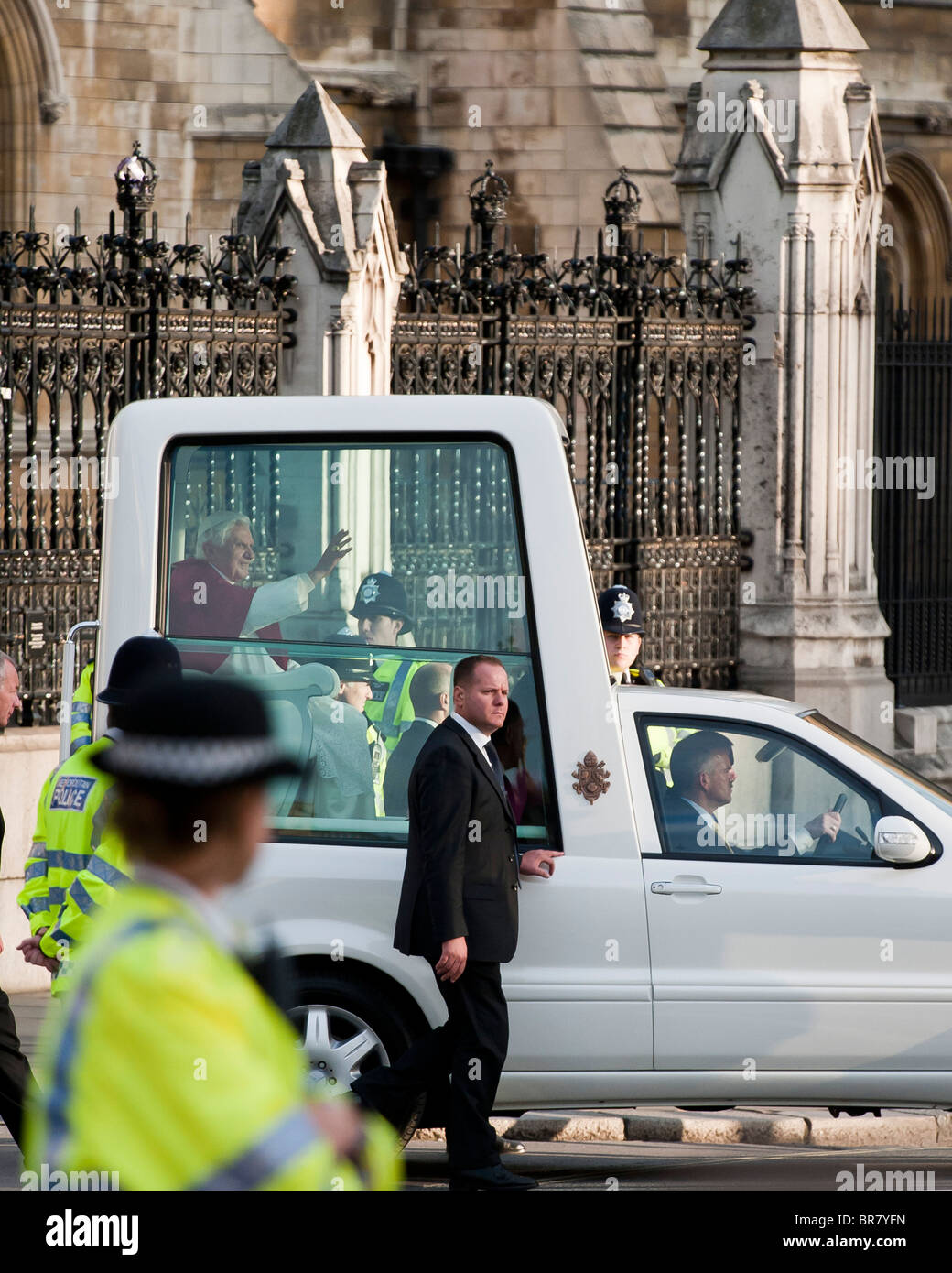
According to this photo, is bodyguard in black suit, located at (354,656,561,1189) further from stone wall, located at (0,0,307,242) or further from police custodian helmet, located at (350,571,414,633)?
stone wall, located at (0,0,307,242)

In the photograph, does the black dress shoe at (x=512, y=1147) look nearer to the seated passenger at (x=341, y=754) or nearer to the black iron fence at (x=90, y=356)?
the seated passenger at (x=341, y=754)

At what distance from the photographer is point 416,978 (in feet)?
20.5

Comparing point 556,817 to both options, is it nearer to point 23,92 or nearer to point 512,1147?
point 512,1147

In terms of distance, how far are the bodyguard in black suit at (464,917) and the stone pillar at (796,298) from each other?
7.04m

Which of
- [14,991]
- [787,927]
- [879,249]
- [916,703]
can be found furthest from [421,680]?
[879,249]

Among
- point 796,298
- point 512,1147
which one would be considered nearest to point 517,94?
point 796,298

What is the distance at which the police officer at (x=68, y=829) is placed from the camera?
5539 millimetres

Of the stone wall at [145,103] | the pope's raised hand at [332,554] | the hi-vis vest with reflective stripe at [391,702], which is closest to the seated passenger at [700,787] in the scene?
the hi-vis vest with reflective stripe at [391,702]

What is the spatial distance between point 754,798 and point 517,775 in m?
0.72

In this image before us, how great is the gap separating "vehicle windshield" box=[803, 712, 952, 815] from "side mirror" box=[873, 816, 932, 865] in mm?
176

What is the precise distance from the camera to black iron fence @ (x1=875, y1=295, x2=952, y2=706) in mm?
14078

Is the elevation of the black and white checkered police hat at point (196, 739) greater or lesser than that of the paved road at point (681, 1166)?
greater

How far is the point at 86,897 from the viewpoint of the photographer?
18.4 ft

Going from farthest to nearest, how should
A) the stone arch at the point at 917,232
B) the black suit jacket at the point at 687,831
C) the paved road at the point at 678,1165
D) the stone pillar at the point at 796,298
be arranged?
the stone arch at the point at 917,232, the stone pillar at the point at 796,298, the paved road at the point at 678,1165, the black suit jacket at the point at 687,831
